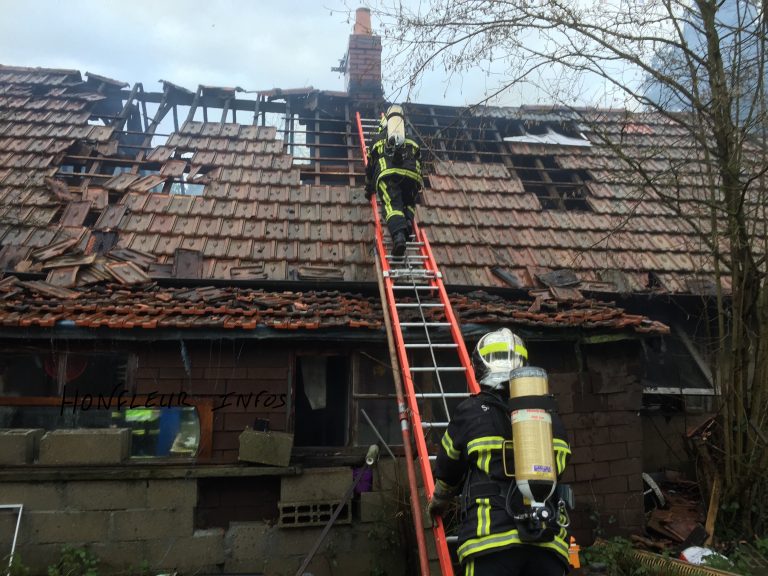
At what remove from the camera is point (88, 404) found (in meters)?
5.02

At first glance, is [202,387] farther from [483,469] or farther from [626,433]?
[626,433]

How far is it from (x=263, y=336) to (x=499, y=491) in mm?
3056

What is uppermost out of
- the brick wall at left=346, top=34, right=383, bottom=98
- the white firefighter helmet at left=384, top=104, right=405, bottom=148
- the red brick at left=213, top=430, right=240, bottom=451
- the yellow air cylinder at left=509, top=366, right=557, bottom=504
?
the brick wall at left=346, top=34, right=383, bottom=98

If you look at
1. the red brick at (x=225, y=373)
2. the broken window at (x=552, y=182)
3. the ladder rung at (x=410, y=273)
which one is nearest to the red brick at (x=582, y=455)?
the ladder rung at (x=410, y=273)

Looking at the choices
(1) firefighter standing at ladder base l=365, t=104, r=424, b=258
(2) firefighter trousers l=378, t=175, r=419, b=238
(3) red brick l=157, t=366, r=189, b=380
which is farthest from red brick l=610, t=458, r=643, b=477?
(3) red brick l=157, t=366, r=189, b=380

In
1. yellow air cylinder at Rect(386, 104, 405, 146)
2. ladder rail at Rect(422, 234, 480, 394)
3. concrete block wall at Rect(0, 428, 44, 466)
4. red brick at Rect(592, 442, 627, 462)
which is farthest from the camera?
yellow air cylinder at Rect(386, 104, 405, 146)

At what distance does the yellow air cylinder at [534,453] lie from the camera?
2.13m

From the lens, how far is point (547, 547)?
2.24 m

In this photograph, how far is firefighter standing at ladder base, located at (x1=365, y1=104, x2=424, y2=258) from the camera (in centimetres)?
559

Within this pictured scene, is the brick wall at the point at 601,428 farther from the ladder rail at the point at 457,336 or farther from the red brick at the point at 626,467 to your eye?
the ladder rail at the point at 457,336

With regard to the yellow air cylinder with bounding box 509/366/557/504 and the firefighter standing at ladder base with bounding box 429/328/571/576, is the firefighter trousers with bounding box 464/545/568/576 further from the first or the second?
the yellow air cylinder with bounding box 509/366/557/504

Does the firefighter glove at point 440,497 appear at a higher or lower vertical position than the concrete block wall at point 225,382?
lower

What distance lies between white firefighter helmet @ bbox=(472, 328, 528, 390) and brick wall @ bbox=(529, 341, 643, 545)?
2.99 m

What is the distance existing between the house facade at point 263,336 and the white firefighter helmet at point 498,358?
223cm
